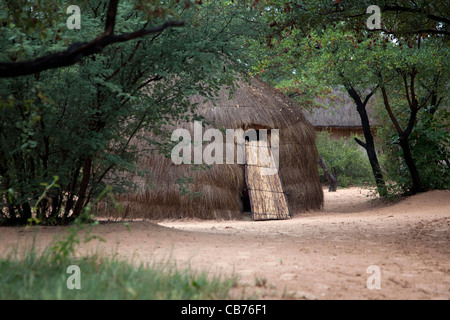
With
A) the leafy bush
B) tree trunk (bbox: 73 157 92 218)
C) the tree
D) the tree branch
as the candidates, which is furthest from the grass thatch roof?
the tree branch

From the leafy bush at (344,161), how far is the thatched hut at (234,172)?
7.29 meters

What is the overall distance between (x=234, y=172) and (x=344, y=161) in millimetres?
10514

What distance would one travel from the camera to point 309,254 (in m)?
4.71

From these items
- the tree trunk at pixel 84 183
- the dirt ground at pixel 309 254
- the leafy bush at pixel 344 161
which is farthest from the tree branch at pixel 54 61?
the leafy bush at pixel 344 161

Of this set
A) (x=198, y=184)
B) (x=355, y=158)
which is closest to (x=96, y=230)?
(x=198, y=184)

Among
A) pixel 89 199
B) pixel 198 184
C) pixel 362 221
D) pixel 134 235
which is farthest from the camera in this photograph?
pixel 198 184

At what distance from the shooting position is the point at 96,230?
18.3ft

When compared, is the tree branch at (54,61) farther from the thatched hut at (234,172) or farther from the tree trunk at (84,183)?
the thatched hut at (234,172)

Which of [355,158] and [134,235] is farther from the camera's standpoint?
[355,158]

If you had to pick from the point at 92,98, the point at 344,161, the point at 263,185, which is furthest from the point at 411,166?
the point at 344,161

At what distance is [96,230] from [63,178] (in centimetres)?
76

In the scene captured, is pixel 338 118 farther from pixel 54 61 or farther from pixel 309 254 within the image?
pixel 54 61

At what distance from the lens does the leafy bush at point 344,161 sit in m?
20.2
